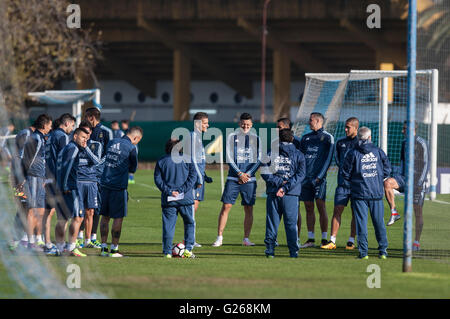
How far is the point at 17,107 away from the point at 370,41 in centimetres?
1828

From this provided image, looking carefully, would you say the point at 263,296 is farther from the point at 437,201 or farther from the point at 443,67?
the point at 437,201

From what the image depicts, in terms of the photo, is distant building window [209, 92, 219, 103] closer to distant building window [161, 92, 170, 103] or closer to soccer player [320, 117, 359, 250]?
distant building window [161, 92, 170, 103]

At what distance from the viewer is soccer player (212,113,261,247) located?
1430cm

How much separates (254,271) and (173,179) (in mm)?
2517

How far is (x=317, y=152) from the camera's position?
1466cm

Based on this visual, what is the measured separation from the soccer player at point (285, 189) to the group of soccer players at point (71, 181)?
2025 millimetres

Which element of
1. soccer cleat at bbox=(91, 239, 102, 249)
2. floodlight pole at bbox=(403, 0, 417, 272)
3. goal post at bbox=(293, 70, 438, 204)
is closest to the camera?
floodlight pole at bbox=(403, 0, 417, 272)

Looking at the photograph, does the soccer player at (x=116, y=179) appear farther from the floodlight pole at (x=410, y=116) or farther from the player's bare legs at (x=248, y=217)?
the floodlight pole at (x=410, y=116)

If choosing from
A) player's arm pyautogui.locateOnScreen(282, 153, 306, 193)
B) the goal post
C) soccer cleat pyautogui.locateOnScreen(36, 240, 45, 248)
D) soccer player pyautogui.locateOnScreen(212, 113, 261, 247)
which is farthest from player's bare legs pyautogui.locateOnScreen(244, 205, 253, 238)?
the goal post

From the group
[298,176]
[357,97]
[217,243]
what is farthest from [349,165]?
[357,97]

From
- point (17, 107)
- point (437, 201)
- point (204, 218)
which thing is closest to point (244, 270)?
point (204, 218)

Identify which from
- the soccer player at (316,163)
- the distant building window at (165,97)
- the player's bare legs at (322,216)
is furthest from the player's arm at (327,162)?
the distant building window at (165,97)

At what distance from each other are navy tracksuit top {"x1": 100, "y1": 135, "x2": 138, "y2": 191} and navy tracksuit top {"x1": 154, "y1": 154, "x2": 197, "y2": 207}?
1.53 feet

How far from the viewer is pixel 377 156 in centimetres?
1262
